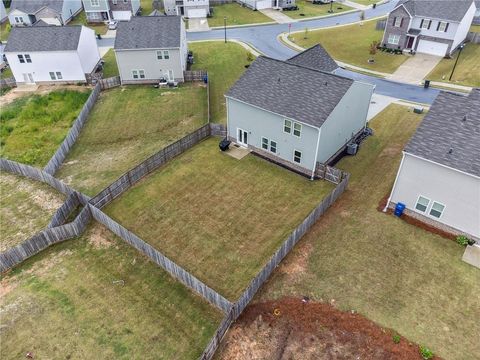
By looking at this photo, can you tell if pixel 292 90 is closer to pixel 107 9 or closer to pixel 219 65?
pixel 219 65

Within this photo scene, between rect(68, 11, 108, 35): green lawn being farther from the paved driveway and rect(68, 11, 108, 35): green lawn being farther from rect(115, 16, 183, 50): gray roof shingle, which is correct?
the paved driveway

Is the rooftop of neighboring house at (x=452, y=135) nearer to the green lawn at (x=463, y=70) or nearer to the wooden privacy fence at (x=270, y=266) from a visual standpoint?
the wooden privacy fence at (x=270, y=266)

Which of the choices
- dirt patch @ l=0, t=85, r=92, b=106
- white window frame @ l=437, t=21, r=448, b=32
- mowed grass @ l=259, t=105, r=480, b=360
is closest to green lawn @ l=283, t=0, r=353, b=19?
white window frame @ l=437, t=21, r=448, b=32

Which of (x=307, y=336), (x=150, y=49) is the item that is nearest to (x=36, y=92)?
(x=150, y=49)

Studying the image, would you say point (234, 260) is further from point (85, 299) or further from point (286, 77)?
point (286, 77)

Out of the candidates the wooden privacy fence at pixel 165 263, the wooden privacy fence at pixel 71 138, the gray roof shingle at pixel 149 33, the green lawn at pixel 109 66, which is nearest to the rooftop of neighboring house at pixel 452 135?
the wooden privacy fence at pixel 165 263
